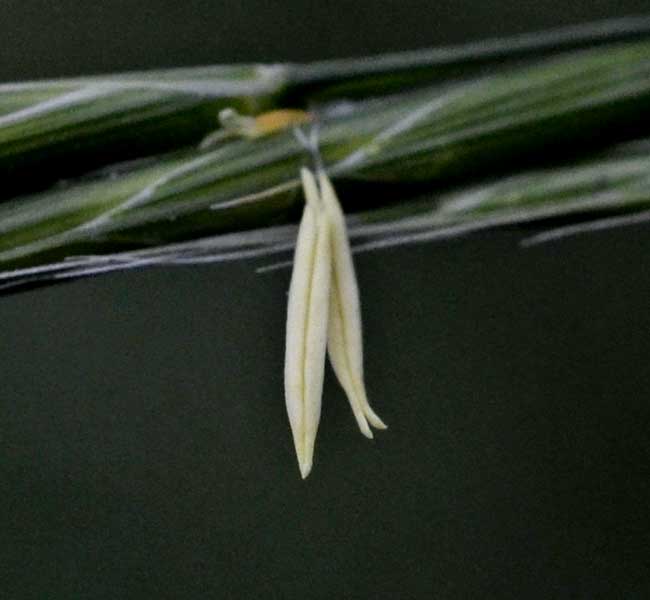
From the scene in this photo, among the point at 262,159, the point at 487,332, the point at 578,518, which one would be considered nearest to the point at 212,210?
the point at 262,159

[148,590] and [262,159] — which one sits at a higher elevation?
[262,159]

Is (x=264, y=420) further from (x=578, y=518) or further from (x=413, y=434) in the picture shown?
(x=578, y=518)

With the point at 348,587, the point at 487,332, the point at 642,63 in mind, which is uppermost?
the point at 642,63
